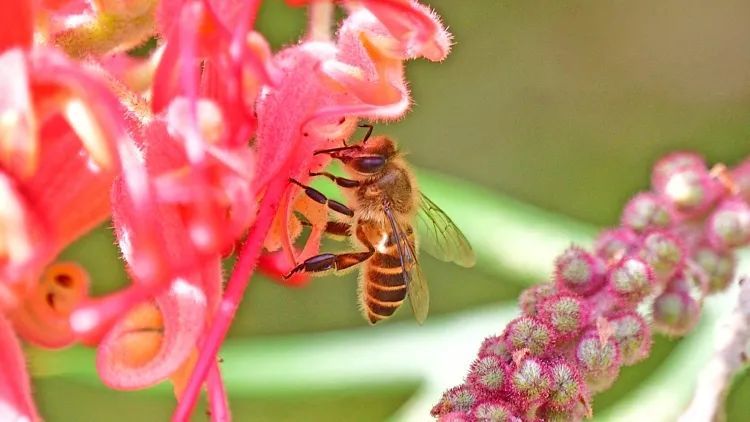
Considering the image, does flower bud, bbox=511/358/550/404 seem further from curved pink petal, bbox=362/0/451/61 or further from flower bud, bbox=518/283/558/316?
curved pink petal, bbox=362/0/451/61

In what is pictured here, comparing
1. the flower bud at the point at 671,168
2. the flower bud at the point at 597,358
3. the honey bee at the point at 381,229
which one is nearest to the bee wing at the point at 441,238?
the honey bee at the point at 381,229

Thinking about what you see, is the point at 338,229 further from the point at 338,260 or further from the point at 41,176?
the point at 41,176

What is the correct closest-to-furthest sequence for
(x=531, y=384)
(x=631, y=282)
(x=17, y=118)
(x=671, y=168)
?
(x=17, y=118), (x=531, y=384), (x=631, y=282), (x=671, y=168)

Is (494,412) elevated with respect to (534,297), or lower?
lower

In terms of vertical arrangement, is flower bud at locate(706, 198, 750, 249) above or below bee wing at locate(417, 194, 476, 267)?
below

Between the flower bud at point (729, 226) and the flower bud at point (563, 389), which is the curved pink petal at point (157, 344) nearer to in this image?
the flower bud at point (563, 389)

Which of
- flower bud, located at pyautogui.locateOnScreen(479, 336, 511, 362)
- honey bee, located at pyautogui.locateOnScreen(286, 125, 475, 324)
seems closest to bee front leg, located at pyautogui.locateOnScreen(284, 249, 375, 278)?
honey bee, located at pyautogui.locateOnScreen(286, 125, 475, 324)

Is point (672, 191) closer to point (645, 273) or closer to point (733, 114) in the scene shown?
point (645, 273)

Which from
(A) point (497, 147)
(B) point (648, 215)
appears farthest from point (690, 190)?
(A) point (497, 147)
